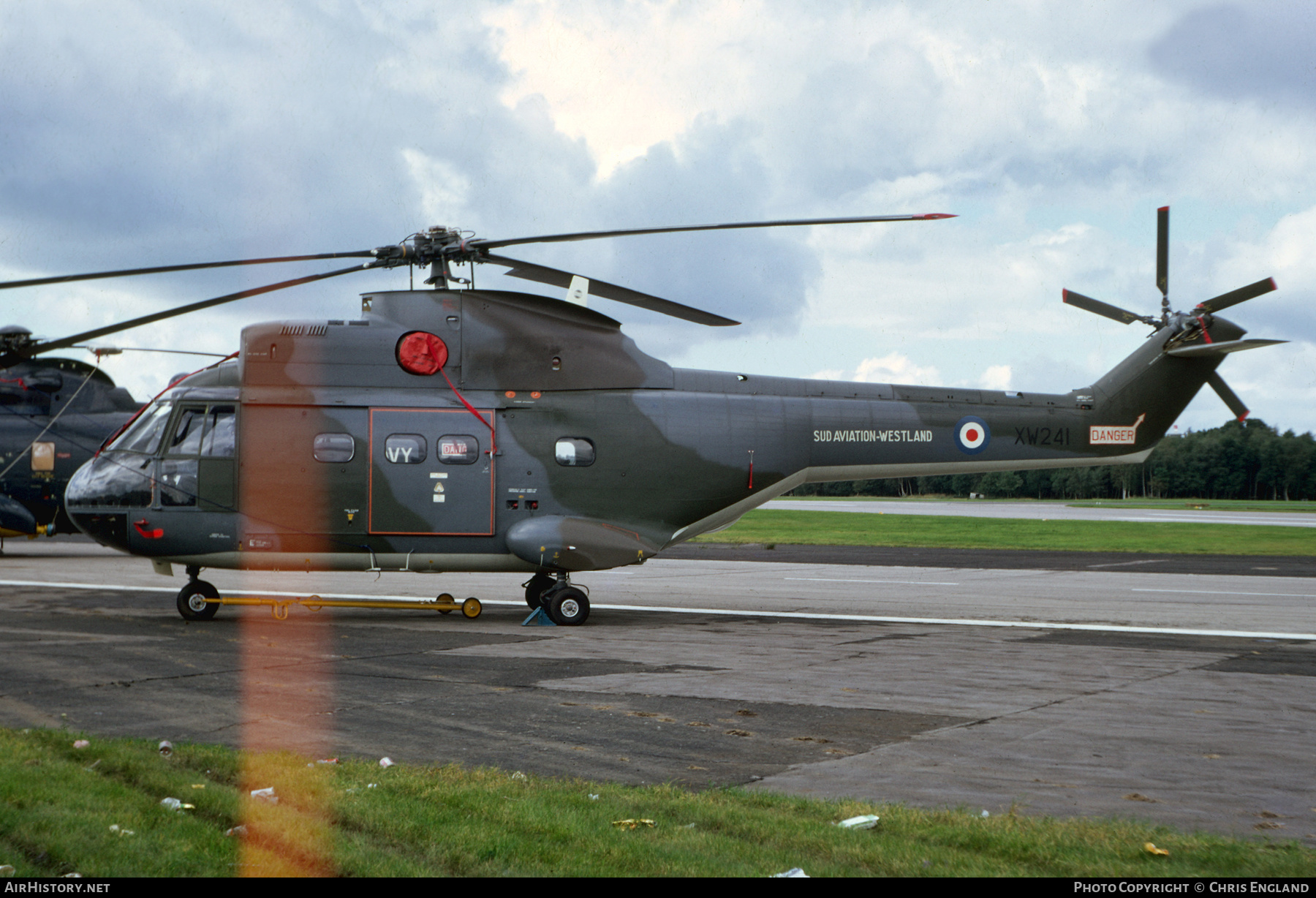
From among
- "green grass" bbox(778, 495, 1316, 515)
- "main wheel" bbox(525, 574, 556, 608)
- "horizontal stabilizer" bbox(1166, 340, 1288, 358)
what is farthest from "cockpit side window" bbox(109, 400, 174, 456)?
"green grass" bbox(778, 495, 1316, 515)

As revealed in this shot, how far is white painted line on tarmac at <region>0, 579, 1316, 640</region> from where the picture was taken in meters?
15.3

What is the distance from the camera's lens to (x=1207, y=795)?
22.2 feet

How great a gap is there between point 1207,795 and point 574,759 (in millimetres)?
4306

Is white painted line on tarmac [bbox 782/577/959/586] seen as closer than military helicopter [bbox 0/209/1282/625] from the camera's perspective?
No

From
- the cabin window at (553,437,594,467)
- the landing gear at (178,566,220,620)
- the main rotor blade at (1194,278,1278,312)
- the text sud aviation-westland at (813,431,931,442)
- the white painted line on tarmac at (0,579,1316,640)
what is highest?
the main rotor blade at (1194,278,1278,312)

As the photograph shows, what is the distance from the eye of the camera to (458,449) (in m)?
15.8

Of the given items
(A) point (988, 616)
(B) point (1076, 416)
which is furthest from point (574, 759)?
(B) point (1076, 416)

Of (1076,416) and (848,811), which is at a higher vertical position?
(1076,416)

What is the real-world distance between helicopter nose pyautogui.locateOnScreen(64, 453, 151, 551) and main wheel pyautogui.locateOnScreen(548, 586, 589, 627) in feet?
20.3

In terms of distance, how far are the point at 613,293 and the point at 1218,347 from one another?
→ 1082 centimetres

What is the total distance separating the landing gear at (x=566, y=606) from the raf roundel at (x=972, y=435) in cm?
693

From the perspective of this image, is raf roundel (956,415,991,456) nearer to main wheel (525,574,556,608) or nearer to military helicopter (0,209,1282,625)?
military helicopter (0,209,1282,625)

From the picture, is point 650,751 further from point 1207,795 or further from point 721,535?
point 721,535
